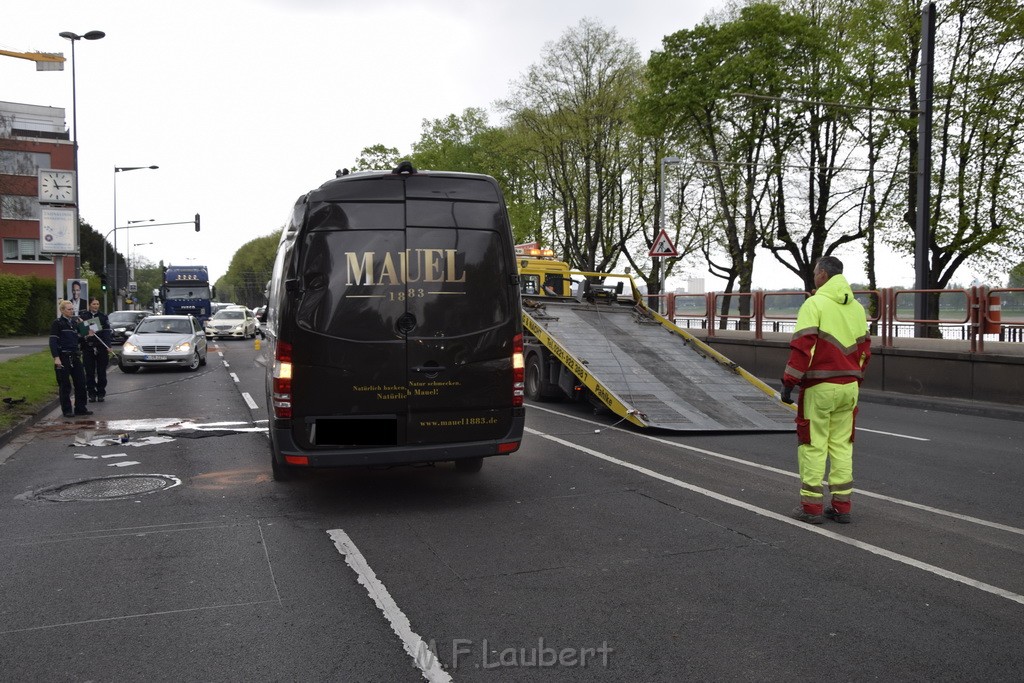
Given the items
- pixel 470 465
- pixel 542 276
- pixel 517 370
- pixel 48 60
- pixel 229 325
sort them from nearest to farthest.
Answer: pixel 517 370, pixel 470 465, pixel 542 276, pixel 48 60, pixel 229 325

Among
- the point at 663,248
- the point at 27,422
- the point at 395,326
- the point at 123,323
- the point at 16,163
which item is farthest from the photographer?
the point at 16,163

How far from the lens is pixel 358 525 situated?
6055 millimetres

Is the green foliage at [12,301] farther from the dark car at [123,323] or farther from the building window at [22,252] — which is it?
the building window at [22,252]

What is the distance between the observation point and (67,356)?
12.4 meters

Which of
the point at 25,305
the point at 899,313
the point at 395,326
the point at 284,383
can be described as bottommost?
the point at 284,383

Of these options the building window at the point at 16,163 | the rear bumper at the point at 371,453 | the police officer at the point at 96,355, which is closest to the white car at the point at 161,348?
the police officer at the point at 96,355

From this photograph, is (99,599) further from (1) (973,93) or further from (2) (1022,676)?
(1) (973,93)

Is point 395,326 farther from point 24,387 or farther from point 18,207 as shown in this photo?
point 18,207

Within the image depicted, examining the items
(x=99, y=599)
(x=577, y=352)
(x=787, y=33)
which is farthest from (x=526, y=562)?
(x=787, y=33)

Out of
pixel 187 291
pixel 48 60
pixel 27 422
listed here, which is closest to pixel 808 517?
pixel 27 422

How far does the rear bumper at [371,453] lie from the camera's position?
6.21 m

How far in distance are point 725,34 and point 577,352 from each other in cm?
2348

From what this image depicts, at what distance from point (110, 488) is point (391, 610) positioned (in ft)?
14.0

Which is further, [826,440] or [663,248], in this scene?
[663,248]
